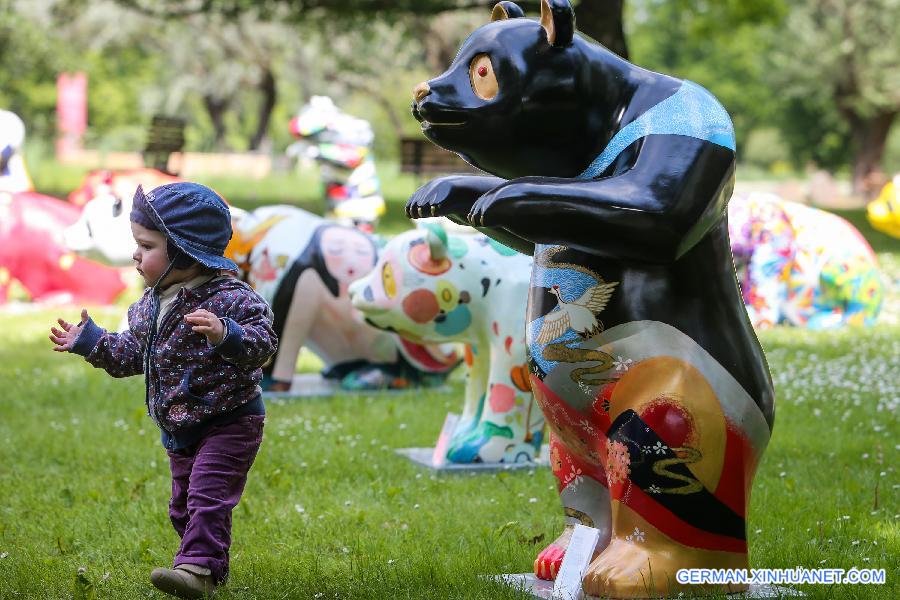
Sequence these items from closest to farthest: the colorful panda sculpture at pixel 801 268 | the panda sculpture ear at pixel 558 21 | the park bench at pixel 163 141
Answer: the panda sculpture ear at pixel 558 21
the colorful panda sculpture at pixel 801 268
the park bench at pixel 163 141

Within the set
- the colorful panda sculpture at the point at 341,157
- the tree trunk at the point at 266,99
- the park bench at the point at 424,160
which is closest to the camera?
the colorful panda sculpture at the point at 341,157

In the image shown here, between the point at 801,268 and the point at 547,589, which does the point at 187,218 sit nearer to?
the point at 547,589

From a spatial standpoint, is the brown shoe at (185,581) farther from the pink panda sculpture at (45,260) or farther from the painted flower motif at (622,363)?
the pink panda sculpture at (45,260)

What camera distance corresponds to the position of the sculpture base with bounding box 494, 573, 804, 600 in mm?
3723

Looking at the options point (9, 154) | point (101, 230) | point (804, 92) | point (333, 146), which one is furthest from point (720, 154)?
point (804, 92)

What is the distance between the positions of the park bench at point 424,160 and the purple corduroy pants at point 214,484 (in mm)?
17721

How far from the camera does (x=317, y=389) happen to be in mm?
8523

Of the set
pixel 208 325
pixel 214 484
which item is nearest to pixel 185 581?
pixel 214 484

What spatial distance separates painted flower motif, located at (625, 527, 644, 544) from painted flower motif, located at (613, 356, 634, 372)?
473mm

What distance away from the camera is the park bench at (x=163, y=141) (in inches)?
748

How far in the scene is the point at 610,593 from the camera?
356cm

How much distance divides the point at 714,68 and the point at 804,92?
28945 mm

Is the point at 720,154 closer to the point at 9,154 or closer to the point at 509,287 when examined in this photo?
the point at 509,287

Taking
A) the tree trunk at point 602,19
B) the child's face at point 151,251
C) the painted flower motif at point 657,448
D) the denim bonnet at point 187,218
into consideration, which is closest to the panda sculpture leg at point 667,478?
the painted flower motif at point 657,448
